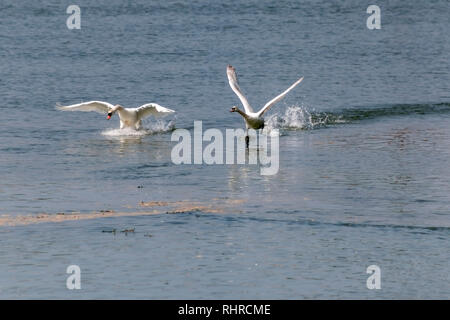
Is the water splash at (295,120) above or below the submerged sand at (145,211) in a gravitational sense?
above

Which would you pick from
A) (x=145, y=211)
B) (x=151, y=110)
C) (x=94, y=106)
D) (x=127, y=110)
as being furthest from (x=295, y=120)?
(x=145, y=211)

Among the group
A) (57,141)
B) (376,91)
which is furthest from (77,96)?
(376,91)

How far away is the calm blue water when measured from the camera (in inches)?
585

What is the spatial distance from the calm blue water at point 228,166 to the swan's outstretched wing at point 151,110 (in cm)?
68

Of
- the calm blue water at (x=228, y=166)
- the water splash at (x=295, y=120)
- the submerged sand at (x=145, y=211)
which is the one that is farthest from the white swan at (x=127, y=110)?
the submerged sand at (x=145, y=211)

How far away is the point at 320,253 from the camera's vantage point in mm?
15789

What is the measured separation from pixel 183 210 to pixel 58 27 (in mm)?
32436

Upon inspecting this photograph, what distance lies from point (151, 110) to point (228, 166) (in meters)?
4.80

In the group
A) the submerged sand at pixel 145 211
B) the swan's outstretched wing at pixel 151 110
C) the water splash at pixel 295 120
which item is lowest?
the submerged sand at pixel 145 211

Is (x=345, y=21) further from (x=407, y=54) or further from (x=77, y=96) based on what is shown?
(x=77, y=96)

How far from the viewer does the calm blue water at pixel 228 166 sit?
14867 millimetres

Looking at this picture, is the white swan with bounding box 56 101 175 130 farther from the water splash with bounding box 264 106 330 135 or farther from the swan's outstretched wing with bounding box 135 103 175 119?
the water splash with bounding box 264 106 330 135

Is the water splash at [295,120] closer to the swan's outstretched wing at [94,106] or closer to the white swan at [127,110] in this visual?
the white swan at [127,110]

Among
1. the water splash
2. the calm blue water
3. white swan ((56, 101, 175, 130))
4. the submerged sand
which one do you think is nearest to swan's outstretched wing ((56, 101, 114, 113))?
white swan ((56, 101, 175, 130))
